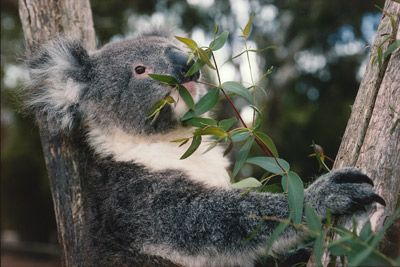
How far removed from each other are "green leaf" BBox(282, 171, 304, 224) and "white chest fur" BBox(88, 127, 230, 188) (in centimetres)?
94

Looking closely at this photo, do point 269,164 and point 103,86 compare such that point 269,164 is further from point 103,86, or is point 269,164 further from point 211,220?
point 103,86

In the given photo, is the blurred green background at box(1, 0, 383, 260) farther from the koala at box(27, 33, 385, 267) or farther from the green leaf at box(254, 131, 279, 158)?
the green leaf at box(254, 131, 279, 158)

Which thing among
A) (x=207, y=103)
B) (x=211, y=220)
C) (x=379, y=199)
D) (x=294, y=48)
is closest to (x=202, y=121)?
(x=207, y=103)

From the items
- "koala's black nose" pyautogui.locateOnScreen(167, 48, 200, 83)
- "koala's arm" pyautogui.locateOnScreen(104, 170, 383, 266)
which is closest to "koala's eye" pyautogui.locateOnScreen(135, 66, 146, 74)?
"koala's black nose" pyautogui.locateOnScreen(167, 48, 200, 83)

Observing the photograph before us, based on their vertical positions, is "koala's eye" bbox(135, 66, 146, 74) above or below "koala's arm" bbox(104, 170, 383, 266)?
above

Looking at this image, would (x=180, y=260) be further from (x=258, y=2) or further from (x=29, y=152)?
(x=29, y=152)

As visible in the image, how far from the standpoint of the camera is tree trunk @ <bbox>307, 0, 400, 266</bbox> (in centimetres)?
216

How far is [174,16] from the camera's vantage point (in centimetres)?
696

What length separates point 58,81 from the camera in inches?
138

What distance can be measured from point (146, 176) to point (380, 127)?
1.39 meters

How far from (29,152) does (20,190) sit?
1145mm

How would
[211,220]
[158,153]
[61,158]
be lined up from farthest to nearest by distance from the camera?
[61,158]
[158,153]
[211,220]

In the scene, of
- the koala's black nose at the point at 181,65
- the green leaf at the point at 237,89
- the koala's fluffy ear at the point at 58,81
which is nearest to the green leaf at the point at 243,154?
the green leaf at the point at 237,89

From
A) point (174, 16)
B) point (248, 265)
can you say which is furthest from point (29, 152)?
point (248, 265)
